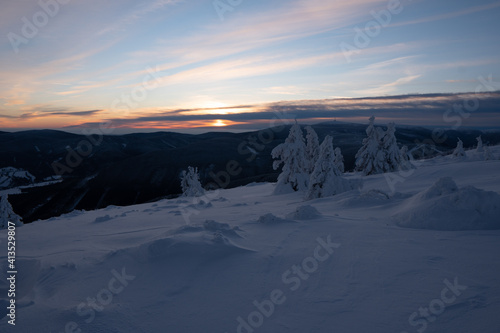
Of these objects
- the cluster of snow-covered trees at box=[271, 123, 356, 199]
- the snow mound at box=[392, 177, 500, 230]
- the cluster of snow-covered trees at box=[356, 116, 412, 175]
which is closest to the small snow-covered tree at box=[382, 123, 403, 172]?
the cluster of snow-covered trees at box=[356, 116, 412, 175]

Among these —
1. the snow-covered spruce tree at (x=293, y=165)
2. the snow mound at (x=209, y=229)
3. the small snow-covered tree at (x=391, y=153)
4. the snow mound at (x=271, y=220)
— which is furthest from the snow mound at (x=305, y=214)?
the small snow-covered tree at (x=391, y=153)

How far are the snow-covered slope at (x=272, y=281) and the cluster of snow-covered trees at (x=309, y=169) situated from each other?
9.33m

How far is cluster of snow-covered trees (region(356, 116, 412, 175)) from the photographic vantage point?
90.8 feet

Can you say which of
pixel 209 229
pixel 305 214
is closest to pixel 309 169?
pixel 305 214

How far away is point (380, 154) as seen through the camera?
27.6 m

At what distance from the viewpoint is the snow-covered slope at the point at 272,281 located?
402cm

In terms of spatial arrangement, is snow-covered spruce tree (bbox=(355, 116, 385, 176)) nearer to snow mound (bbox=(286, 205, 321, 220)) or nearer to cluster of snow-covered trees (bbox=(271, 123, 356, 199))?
cluster of snow-covered trees (bbox=(271, 123, 356, 199))

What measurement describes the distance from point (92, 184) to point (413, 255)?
10476 centimetres

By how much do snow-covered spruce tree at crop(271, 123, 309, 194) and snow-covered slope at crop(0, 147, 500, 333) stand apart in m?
15.9

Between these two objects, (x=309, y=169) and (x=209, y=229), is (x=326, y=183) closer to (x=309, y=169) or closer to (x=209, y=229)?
(x=309, y=169)

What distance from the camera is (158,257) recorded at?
20.0 ft

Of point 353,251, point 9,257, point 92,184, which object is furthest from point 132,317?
point 92,184

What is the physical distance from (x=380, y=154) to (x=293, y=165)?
30.1 ft

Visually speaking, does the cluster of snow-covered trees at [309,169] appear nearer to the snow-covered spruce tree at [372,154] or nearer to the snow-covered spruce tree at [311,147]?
the snow-covered spruce tree at [311,147]
